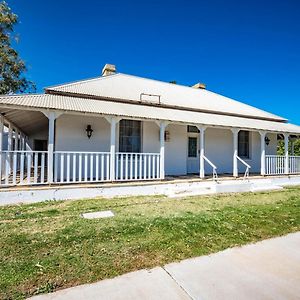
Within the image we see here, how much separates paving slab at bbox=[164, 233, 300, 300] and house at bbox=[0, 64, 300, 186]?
204 inches

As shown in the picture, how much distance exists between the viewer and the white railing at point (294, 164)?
13.5 meters

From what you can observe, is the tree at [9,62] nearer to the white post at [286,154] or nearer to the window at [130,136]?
the window at [130,136]

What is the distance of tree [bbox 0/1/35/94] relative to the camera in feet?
63.8

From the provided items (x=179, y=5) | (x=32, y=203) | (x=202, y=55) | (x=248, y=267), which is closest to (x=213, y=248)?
(x=248, y=267)

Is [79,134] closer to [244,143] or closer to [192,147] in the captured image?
[192,147]

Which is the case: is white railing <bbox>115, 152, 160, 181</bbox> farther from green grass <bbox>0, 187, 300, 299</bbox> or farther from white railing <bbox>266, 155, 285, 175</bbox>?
white railing <bbox>266, 155, 285, 175</bbox>

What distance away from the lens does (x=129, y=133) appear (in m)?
10.6

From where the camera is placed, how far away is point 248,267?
326cm

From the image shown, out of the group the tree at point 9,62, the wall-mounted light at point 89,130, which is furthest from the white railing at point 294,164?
the tree at point 9,62

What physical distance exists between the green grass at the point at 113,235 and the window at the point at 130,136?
11.8ft

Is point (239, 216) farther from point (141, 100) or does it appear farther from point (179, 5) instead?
point (179, 5)

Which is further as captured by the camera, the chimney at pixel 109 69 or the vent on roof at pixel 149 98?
the chimney at pixel 109 69

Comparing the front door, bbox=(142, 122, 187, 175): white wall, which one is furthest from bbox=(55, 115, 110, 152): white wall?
the front door

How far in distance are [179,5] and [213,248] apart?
11.3 meters
